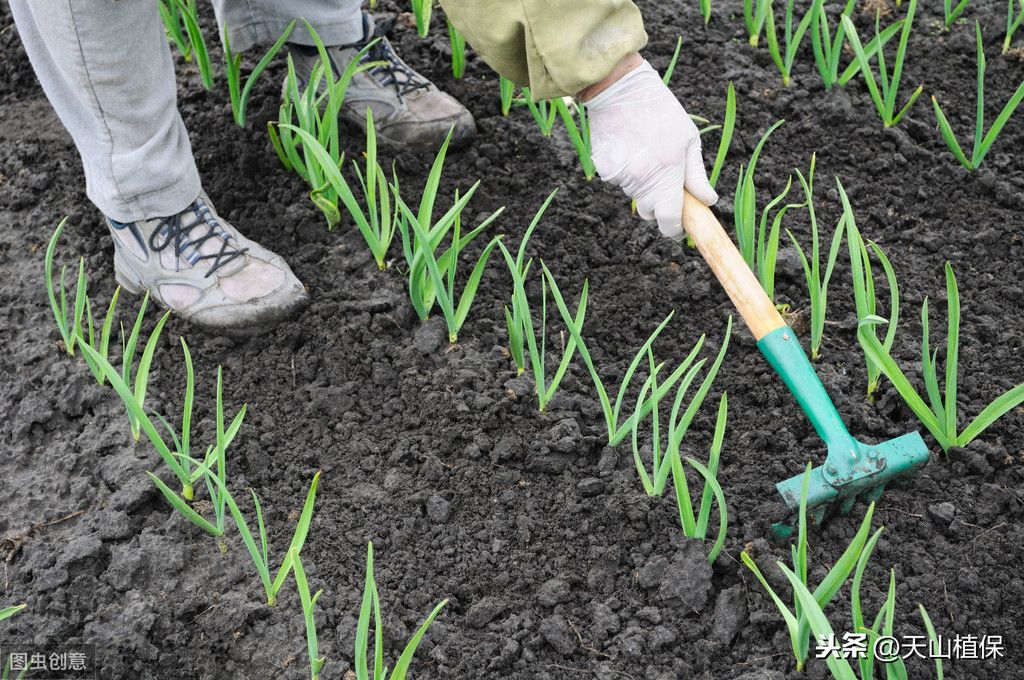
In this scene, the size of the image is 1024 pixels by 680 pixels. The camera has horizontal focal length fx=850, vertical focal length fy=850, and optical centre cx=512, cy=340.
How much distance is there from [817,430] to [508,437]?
618 millimetres

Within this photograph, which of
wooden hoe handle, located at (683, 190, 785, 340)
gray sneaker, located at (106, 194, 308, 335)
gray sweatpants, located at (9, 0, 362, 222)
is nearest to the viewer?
wooden hoe handle, located at (683, 190, 785, 340)

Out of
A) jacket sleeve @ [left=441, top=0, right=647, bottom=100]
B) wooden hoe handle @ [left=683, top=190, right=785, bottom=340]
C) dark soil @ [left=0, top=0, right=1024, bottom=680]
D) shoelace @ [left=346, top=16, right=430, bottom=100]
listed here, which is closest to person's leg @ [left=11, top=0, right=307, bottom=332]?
dark soil @ [left=0, top=0, right=1024, bottom=680]

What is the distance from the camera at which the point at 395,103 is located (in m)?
2.44

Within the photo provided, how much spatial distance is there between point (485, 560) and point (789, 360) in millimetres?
691

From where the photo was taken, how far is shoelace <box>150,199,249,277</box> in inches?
82.7

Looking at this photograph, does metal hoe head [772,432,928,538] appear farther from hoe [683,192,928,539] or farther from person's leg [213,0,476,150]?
person's leg [213,0,476,150]

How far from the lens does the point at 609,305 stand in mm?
2066

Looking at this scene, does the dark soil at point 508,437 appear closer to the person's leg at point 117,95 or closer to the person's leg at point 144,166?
the person's leg at point 144,166

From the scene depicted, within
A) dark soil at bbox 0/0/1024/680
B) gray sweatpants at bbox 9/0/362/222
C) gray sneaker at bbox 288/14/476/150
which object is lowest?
dark soil at bbox 0/0/1024/680

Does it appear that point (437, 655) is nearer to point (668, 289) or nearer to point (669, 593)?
point (669, 593)

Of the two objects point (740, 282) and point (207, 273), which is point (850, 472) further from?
point (207, 273)

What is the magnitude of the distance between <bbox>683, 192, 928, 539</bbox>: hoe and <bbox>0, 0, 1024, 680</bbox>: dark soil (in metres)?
0.10

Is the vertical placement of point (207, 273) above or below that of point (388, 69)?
below

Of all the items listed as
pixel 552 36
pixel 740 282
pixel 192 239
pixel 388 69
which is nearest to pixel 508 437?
pixel 740 282
